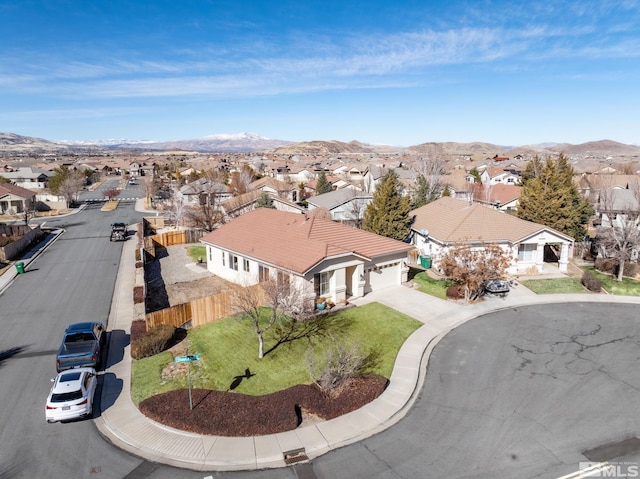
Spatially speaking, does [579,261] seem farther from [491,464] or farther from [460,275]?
[491,464]

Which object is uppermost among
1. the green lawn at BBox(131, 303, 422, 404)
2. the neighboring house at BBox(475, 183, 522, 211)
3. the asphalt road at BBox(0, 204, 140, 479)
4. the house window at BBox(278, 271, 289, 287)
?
the neighboring house at BBox(475, 183, 522, 211)

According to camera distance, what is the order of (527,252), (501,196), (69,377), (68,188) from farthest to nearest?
(68,188), (501,196), (527,252), (69,377)

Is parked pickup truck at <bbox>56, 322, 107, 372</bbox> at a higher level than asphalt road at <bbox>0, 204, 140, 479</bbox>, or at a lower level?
higher

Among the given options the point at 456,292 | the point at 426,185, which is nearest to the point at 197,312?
the point at 456,292

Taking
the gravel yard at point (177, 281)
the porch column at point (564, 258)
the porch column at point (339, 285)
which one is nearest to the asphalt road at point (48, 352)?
the gravel yard at point (177, 281)

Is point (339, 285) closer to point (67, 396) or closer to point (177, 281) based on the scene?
point (177, 281)

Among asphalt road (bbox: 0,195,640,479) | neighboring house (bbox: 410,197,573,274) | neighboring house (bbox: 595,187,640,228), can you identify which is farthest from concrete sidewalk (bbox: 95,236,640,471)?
neighboring house (bbox: 595,187,640,228)

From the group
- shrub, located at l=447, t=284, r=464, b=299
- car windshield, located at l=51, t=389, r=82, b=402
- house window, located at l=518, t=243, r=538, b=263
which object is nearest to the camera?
car windshield, located at l=51, t=389, r=82, b=402

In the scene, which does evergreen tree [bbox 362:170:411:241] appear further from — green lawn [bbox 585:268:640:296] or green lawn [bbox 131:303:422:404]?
green lawn [bbox 585:268:640:296]
